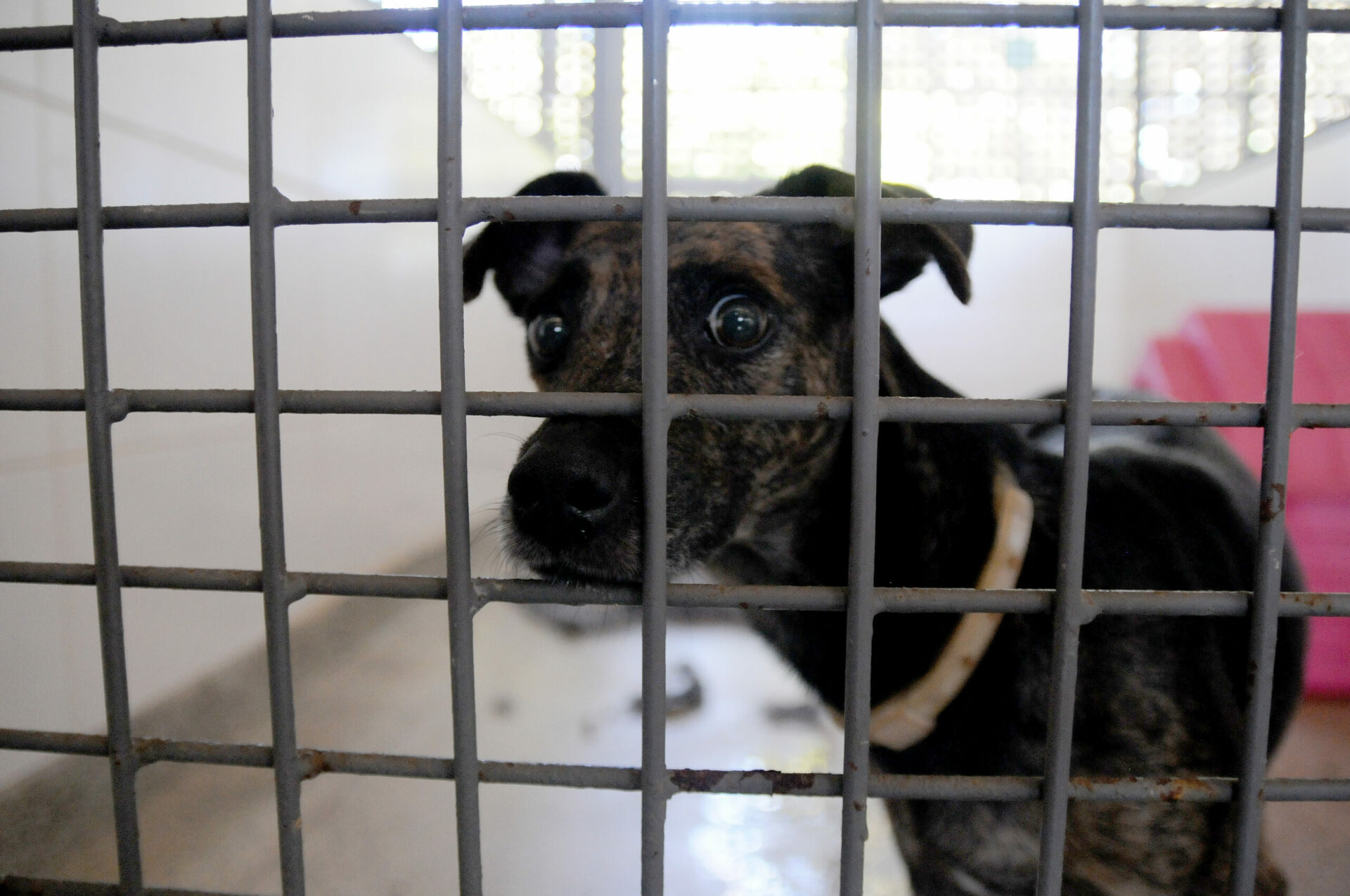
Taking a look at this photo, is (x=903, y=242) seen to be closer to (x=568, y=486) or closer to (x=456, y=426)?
(x=568, y=486)

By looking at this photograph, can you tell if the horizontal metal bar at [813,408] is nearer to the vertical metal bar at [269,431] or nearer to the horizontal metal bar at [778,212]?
the vertical metal bar at [269,431]

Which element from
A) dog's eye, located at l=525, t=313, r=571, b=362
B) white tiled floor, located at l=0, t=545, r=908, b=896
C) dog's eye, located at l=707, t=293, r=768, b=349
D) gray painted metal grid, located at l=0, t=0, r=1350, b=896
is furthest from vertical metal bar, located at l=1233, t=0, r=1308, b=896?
dog's eye, located at l=525, t=313, r=571, b=362

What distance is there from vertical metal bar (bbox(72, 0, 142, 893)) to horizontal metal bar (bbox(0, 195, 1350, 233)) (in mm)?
62

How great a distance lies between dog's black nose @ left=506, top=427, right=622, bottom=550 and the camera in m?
0.90

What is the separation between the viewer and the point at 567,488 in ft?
2.95

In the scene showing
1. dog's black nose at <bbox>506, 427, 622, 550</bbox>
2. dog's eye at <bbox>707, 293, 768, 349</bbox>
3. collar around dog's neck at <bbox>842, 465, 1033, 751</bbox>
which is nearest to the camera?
dog's black nose at <bbox>506, 427, 622, 550</bbox>

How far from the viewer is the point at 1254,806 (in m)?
0.63

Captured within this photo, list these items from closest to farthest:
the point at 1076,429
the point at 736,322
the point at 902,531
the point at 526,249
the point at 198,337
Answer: the point at 1076,429 → the point at 902,531 → the point at 736,322 → the point at 526,249 → the point at 198,337

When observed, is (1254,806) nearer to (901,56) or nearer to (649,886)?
(649,886)

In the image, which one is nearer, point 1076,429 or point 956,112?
point 1076,429

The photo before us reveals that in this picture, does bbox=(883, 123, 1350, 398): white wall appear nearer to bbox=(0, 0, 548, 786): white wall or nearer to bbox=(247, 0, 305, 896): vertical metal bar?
bbox=(0, 0, 548, 786): white wall

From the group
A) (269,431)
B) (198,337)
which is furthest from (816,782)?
(198,337)

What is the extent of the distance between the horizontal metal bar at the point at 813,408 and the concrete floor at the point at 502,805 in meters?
0.90

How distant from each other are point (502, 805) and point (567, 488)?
1.09 metres
